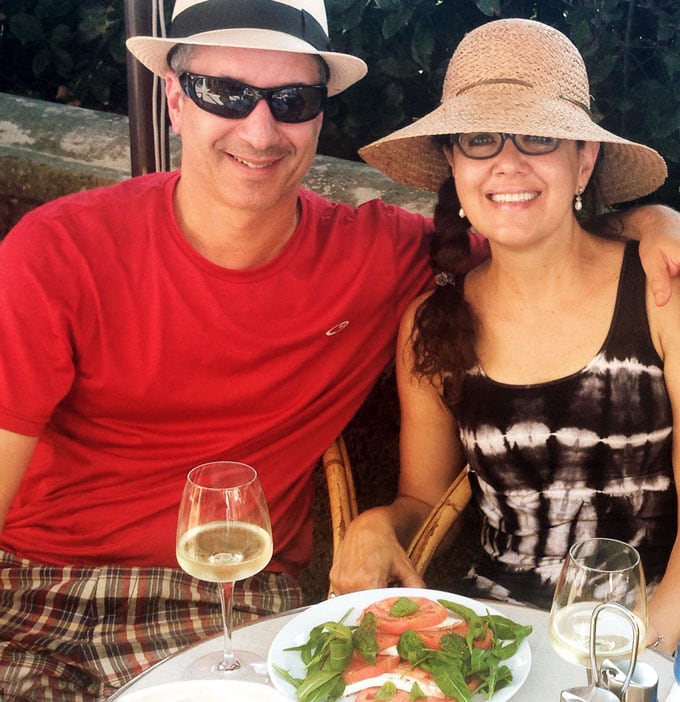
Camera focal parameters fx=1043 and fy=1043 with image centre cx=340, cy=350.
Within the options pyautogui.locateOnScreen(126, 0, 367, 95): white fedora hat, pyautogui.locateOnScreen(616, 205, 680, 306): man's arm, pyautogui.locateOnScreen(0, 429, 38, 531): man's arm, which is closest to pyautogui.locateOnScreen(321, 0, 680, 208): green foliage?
pyautogui.locateOnScreen(616, 205, 680, 306): man's arm

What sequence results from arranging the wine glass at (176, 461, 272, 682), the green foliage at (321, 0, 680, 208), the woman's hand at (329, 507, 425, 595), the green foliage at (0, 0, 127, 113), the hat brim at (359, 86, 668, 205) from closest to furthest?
1. the wine glass at (176, 461, 272, 682)
2. the woman's hand at (329, 507, 425, 595)
3. the hat brim at (359, 86, 668, 205)
4. the green foliage at (321, 0, 680, 208)
5. the green foliage at (0, 0, 127, 113)

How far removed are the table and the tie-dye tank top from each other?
65 cm

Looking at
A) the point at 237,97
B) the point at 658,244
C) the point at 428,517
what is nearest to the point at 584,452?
the point at 428,517

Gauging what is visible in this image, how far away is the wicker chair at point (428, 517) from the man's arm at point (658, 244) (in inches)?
26.4

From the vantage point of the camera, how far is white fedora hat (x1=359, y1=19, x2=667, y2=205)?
2.27 metres

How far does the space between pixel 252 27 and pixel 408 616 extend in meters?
1.41

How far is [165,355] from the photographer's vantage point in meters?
2.48

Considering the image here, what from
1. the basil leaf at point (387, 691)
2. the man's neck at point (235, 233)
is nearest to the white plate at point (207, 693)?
the basil leaf at point (387, 691)

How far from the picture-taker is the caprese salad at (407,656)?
1552mm

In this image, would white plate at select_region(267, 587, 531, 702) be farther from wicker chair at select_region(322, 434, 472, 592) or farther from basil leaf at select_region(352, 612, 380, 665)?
wicker chair at select_region(322, 434, 472, 592)

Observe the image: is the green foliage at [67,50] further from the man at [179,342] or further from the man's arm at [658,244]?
the man's arm at [658,244]

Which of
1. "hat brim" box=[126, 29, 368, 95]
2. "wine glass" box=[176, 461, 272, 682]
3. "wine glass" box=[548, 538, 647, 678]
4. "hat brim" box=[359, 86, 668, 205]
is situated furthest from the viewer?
"hat brim" box=[126, 29, 368, 95]

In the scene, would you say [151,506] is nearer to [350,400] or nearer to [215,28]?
[350,400]

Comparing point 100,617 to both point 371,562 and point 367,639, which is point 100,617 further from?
point 367,639
